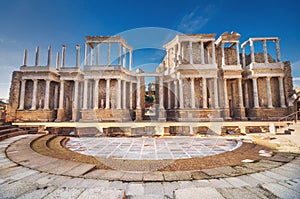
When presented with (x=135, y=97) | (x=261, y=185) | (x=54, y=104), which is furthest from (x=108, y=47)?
(x=261, y=185)

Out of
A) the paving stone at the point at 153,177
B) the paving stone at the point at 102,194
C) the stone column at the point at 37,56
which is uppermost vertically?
the stone column at the point at 37,56

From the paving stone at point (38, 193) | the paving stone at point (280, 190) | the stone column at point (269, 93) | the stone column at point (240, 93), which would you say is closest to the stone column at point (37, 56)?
the paving stone at point (38, 193)

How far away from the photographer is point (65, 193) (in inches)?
90.1

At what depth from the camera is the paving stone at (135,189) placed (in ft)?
7.92

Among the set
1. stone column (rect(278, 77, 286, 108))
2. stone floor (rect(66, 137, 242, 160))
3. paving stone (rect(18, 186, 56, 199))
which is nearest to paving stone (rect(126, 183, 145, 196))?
paving stone (rect(18, 186, 56, 199))

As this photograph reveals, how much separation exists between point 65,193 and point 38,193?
46 cm

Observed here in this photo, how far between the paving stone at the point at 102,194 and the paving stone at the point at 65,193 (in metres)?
0.11

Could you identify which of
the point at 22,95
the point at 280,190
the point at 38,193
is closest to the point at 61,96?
the point at 22,95

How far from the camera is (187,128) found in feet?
43.3

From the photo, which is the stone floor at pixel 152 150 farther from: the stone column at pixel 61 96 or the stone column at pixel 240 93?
the stone column at pixel 61 96

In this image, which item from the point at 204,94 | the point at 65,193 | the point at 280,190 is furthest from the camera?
the point at 204,94

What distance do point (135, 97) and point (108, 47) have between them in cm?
834

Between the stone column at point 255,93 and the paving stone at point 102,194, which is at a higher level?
the stone column at point 255,93

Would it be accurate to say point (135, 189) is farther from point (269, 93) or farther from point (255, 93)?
point (269, 93)
